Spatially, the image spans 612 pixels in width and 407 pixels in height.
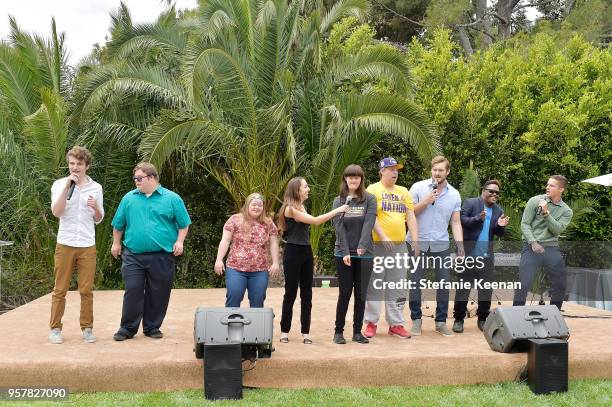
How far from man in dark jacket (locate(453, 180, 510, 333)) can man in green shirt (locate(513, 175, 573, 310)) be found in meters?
0.28

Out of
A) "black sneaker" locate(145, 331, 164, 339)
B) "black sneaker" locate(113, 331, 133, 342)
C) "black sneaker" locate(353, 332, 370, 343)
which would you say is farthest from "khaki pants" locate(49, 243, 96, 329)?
"black sneaker" locate(353, 332, 370, 343)

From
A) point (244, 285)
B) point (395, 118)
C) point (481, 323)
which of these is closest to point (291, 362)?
point (244, 285)

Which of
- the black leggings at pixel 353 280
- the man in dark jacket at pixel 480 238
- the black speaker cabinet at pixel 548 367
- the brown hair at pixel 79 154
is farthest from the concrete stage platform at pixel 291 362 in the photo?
the brown hair at pixel 79 154

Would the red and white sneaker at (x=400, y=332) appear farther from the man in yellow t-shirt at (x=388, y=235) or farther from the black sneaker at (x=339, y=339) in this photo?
the black sneaker at (x=339, y=339)

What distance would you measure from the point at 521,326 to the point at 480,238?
54.2 inches

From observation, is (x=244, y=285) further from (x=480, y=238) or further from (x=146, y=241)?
(x=480, y=238)

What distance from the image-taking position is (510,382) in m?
4.95

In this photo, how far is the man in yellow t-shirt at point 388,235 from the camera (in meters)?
5.59

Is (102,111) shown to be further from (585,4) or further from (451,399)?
(585,4)

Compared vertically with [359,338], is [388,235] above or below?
above

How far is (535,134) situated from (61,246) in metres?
7.55

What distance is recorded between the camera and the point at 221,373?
4.57 metres

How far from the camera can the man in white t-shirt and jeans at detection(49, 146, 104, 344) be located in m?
5.24

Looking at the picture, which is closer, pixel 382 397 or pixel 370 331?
pixel 382 397
